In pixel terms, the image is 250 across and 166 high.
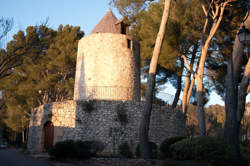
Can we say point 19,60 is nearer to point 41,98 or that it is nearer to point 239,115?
point 239,115

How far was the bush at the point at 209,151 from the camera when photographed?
690 cm

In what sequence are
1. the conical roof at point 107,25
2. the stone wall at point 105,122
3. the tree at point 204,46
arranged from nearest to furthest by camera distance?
the tree at point 204,46, the stone wall at point 105,122, the conical roof at point 107,25

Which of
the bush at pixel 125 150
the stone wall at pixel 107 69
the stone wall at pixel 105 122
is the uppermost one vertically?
the stone wall at pixel 107 69

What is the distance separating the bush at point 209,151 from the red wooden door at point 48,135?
7518mm

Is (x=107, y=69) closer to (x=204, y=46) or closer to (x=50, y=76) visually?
(x=204, y=46)

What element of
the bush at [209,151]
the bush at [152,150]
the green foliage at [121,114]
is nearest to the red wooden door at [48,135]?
the green foliage at [121,114]

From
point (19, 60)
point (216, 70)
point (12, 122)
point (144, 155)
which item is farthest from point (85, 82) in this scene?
point (12, 122)

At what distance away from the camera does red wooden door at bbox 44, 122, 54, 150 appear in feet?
42.2

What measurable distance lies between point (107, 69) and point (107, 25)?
316 cm

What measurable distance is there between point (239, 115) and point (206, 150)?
1672mm

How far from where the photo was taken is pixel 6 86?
19969mm

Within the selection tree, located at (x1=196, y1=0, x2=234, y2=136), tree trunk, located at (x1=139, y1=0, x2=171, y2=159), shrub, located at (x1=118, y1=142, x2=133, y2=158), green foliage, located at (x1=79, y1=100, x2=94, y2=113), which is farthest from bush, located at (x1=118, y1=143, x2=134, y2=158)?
tree, located at (x1=196, y1=0, x2=234, y2=136)

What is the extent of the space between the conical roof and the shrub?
6819 mm

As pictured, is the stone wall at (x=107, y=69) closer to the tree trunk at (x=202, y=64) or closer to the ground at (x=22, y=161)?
the tree trunk at (x=202, y=64)
